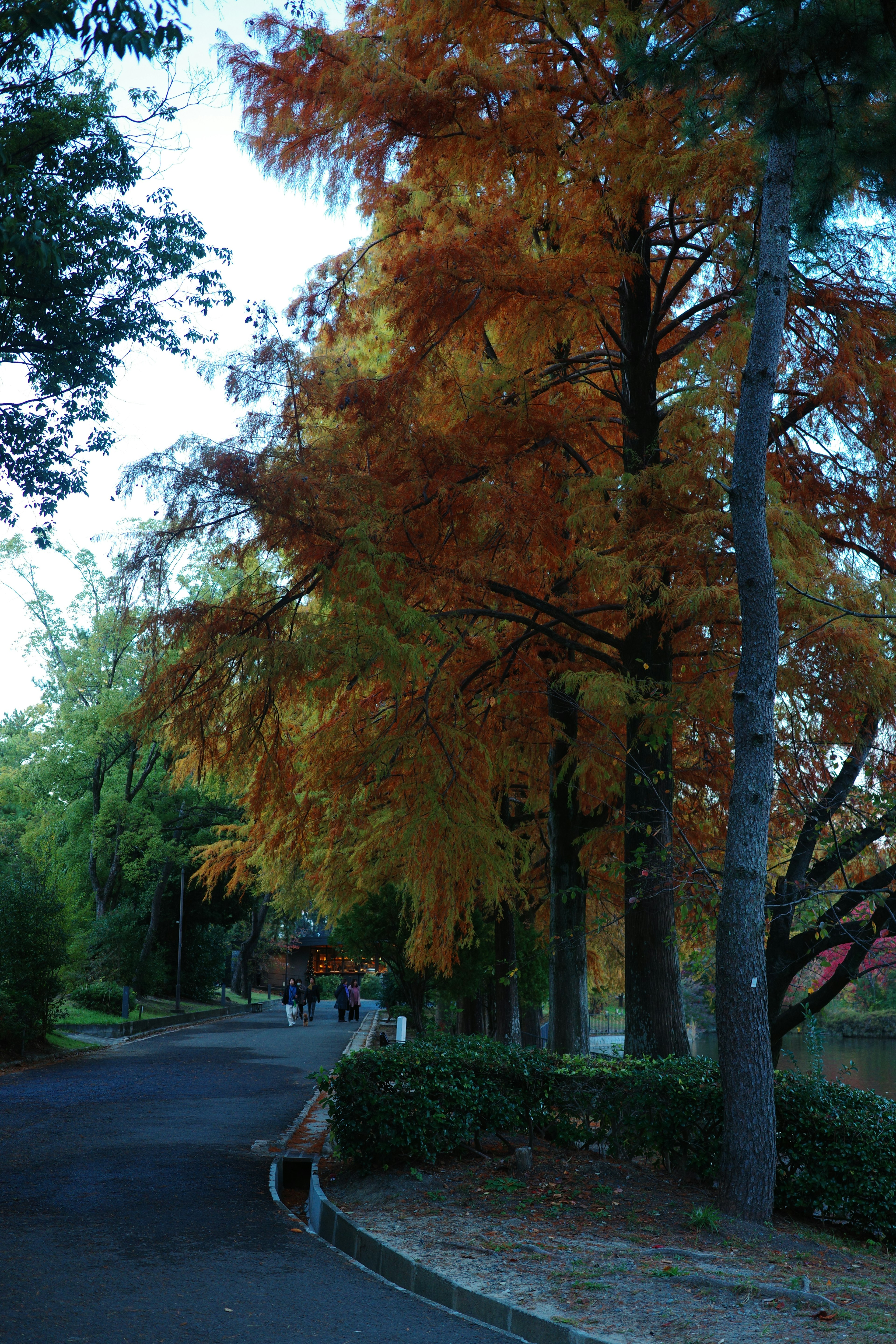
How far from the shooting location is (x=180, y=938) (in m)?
39.1

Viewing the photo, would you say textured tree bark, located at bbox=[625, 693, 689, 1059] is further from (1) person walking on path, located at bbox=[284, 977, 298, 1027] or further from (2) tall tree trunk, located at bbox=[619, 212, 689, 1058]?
(1) person walking on path, located at bbox=[284, 977, 298, 1027]

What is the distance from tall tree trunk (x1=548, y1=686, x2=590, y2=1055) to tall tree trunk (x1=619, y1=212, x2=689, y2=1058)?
6.73 ft

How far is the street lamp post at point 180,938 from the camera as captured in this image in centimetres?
3925

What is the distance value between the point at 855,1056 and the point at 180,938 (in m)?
33.0

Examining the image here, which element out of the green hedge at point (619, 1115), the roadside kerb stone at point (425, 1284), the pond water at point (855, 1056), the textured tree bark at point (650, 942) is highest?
the textured tree bark at point (650, 942)

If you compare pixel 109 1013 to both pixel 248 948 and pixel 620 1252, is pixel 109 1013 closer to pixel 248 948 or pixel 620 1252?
pixel 248 948

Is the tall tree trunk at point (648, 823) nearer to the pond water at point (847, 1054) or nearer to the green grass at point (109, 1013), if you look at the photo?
the pond water at point (847, 1054)

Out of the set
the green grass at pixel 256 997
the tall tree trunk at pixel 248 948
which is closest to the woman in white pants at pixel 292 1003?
the green grass at pixel 256 997

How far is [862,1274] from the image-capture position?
7.00 metres

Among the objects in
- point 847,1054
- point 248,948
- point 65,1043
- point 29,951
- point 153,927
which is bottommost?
point 847,1054

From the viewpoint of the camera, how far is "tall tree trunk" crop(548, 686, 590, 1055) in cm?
1388

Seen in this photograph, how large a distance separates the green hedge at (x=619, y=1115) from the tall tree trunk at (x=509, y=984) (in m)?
9.90

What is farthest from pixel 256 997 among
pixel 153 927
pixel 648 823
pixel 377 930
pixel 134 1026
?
pixel 648 823

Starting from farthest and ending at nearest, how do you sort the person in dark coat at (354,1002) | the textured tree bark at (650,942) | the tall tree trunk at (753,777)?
the person in dark coat at (354,1002) → the textured tree bark at (650,942) → the tall tree trunk at (753,777)
